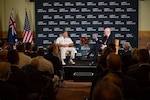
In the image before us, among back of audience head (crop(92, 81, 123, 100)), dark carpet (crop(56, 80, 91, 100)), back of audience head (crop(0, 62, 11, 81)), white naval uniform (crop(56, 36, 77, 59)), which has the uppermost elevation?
back of audience head (crop(92, 81, 123, 100))

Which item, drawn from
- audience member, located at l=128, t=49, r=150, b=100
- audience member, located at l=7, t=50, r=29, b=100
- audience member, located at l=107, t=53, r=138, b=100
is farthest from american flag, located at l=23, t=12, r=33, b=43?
audience member, located at l=107, t=53, r=138, b=100

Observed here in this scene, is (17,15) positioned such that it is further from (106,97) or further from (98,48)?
(106,97)

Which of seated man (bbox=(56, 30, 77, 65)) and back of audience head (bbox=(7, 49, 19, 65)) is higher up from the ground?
back of audience head (bbox=(7, 49, 19, 65))

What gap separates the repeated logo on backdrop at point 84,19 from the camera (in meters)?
11.9

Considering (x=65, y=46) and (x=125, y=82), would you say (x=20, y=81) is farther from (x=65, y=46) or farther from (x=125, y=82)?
(x=65, y=46)

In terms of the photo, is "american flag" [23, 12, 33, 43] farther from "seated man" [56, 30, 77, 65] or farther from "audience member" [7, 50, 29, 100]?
"audience member" [7, 50, 29, 100]

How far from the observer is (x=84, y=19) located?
1213 cm

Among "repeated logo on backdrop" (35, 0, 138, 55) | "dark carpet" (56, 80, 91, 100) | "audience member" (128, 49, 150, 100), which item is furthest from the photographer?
"repeated logo on backdrop" (35, 0, 138, 55)

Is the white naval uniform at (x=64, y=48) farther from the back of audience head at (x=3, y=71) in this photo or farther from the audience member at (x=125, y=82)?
the audience member at (x=125, y=82)

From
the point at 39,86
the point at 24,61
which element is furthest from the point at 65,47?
the point at 39,86

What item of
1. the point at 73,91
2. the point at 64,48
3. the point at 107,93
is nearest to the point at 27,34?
the point at 64,48

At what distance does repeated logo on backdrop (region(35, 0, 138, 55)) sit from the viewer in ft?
39.1

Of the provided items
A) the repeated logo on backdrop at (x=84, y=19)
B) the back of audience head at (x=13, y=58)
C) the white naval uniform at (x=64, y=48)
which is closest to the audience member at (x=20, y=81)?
the back of audience head at (x=13, y=58)

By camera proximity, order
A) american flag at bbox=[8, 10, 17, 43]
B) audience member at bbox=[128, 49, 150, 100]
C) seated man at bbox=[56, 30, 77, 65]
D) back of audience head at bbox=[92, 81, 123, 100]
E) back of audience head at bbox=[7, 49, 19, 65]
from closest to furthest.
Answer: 1. back of audience head at bbox=[92, 81, 123, 100]
2. audience member at bbox=[128, 49, 150, 100]
3. back of audience head at bbox=[7, 49, 19, 65]
4. seated man at bbox=[56, 30, 77, 65]
5. american flag at bbox=[8, 10, 17, 43]
